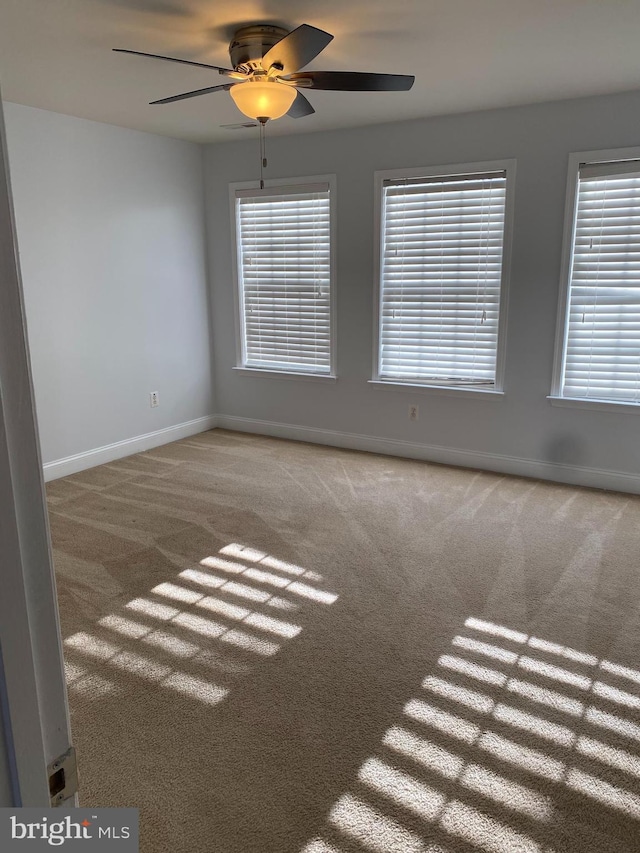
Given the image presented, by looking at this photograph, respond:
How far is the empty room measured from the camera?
1.82m

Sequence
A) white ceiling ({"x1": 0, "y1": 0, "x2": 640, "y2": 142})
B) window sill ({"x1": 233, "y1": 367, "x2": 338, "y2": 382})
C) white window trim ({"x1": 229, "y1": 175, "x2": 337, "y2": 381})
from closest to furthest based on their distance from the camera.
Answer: white ceiling ({"x1": 0, "y1": 0, "x2": 640, "y2": 142}) → white window trim ({"x1": 229, "y1": 175, "x2": 337, "y2": 381}) → window sill ({"x1": 233, "y1": 367, "x2": 338, "y2": 382})

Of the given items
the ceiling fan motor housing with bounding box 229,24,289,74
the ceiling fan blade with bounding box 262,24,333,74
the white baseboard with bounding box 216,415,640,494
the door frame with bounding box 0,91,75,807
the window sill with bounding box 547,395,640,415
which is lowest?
the white baseboard with bounding box 216,415,640,494

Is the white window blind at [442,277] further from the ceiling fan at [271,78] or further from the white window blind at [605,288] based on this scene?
the ceiling fan at [271,78]

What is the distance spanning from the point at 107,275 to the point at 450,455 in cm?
295

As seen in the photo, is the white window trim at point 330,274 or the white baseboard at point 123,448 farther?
the white window trim at point 330,274

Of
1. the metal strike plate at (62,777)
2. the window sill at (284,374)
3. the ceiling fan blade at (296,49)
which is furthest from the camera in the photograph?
the window sill at (284,374)

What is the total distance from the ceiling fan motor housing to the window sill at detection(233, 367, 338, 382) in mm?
2676

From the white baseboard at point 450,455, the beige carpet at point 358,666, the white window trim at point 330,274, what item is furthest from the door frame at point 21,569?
the white window trim at point 330,274

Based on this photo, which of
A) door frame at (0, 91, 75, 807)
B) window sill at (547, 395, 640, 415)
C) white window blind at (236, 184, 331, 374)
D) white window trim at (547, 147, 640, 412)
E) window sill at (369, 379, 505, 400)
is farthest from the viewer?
white window blind at (236, 184, 331, 374)

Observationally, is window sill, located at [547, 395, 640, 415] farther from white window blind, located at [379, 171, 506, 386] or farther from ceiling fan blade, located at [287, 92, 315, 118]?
ceiling fan blade, located at [287, 92, 315, 118]

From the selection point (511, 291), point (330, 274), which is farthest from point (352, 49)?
point (330, 274)

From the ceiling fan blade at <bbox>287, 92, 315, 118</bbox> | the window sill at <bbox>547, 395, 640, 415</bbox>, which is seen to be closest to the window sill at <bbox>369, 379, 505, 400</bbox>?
the window sill at <bbox>547, 395, 640, 415</bbox>

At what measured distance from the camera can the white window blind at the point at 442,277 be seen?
4.39 meters

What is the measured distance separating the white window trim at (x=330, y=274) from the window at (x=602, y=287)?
5.79ft
